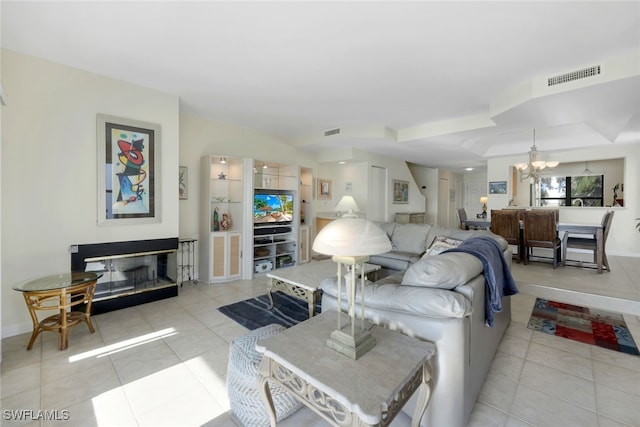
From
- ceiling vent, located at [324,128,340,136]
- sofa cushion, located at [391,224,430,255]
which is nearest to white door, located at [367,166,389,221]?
ceiling vent, located at [324,128,340,136]

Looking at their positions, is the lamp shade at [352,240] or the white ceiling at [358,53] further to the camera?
the white ceiling at [358,53]

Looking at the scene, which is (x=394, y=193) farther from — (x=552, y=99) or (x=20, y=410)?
(x=20, y=410)

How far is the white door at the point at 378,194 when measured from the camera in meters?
6.47

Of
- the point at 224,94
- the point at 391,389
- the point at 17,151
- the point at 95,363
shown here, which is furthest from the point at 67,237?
the point at 391,389

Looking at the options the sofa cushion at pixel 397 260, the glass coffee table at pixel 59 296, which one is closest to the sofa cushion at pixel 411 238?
the sofa cushion at pixel 397 260

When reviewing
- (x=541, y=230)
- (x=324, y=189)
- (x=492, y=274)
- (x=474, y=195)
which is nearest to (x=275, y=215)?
(x=324, y=189)

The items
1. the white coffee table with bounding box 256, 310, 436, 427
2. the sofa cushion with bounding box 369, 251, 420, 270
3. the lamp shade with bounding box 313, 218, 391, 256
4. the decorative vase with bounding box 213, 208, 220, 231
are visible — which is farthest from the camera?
the decorative vase with bounding box 213, 208, 220, 231

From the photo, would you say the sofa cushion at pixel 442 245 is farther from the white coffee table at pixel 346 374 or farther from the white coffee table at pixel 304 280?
the white coffee table at pixel 346 374

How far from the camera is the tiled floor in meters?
1.59

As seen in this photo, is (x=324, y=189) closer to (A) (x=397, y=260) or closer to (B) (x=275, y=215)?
(B) (x=275, y=215)

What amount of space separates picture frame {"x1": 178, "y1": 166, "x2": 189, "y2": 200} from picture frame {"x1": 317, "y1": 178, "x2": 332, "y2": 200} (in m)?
3.03

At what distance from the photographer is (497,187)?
7219 millimetres

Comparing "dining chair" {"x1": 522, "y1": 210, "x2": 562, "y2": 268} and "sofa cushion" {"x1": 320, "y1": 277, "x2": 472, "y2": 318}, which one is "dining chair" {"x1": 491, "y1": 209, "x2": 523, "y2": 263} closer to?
"dining chair" {"x1": 522, "y1": 210, "x2": 562, "y2": 268}

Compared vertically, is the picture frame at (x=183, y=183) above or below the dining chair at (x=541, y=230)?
above
